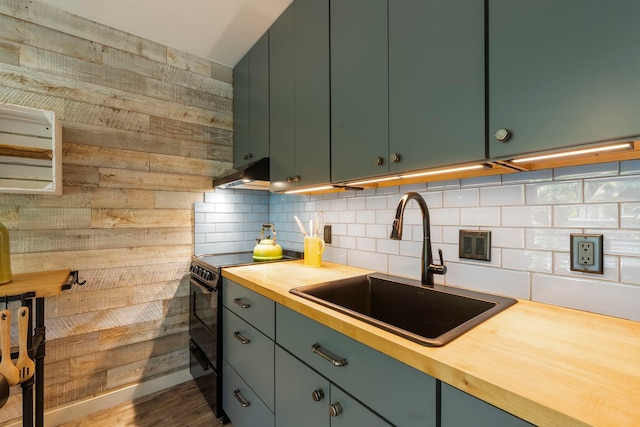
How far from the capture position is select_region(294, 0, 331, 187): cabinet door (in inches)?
55.2

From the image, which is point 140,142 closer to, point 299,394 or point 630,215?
point 299,394

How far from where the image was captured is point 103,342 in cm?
189

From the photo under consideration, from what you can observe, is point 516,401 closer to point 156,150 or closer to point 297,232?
point 297,232

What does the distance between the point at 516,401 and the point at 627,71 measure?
742 mm

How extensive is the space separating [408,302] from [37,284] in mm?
1803

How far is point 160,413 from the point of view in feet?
6.05

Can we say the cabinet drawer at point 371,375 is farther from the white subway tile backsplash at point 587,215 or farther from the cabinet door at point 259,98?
the cabinet door at point 259,98

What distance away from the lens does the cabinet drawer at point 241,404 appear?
131cm

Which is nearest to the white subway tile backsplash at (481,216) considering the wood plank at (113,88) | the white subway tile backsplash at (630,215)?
the white subway tile backsplash at (630,215)

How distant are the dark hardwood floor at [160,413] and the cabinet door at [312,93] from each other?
1.65 meters

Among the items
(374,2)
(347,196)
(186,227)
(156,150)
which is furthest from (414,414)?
(156,150)

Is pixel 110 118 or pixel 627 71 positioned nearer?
pixel 627 71

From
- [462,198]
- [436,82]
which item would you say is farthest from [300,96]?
[462,198]

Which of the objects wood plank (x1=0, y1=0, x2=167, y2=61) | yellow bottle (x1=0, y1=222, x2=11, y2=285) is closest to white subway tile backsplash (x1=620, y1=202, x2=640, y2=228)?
yellow bottle (x1=0, y1=222, x2=11, y2=285)
